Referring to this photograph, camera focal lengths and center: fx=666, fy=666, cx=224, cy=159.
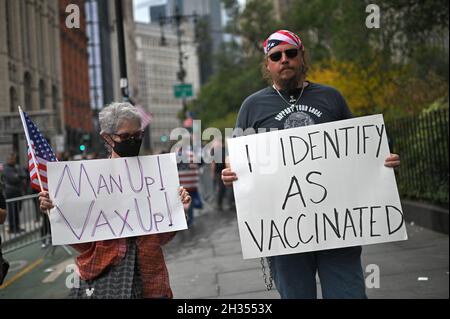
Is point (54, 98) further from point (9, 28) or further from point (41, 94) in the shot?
point (9, 28)

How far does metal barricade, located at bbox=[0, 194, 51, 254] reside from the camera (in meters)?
10.3

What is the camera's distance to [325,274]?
12.2 feet

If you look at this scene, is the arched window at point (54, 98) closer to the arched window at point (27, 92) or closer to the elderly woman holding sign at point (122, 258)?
the arched window at point (27, 92)

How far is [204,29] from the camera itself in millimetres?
34781

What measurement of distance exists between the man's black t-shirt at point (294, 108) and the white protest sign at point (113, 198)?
1.88ft

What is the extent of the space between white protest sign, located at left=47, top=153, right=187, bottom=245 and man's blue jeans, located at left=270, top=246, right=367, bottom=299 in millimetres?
676

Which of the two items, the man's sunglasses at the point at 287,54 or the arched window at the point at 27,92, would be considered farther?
the arched window at the point at 27,92

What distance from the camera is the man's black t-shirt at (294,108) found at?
12.4 feet

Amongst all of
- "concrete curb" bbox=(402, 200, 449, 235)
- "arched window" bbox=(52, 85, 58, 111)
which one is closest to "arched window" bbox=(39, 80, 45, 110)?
"arched window" bbox=(52, 85, 58, 111)

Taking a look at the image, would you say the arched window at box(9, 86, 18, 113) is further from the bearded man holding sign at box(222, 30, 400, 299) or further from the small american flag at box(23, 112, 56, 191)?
the bearded man holding sign at box(222, 30, 400, 299)

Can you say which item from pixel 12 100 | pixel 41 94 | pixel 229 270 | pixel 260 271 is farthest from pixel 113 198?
pixel 229 270

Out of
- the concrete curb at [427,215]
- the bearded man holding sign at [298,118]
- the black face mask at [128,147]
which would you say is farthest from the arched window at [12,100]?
the concrete curb at [427,215]

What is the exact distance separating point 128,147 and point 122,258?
57 centimetres

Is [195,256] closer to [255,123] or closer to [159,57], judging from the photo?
[255,123]
